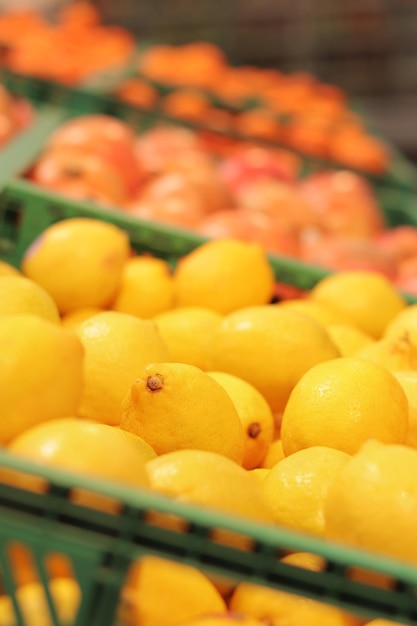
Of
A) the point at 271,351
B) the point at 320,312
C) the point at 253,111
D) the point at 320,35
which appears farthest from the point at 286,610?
the point at 320,35

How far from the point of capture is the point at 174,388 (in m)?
1.04

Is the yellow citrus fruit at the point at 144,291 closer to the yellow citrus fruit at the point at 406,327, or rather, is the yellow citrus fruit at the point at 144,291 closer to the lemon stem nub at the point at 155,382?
the yellow citrus fruit at the point at 406,327

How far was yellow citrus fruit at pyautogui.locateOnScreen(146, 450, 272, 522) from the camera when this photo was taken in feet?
2.85

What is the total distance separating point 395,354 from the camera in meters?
1.41

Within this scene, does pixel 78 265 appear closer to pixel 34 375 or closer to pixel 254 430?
pixel 254 430

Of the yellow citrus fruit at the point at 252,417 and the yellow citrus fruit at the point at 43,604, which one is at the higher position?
the yellow citrus fruit at the point at 43,604

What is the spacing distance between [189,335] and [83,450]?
0.66 m

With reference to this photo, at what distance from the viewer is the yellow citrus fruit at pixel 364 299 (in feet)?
5.69

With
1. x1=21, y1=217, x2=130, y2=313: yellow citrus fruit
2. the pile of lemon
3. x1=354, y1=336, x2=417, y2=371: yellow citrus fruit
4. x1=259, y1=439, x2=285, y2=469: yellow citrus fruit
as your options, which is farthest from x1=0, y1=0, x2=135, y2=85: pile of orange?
x1=259, y1=439, x2=285, y2=469: yellow citrus fruit

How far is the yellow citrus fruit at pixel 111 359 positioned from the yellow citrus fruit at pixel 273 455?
0.19m

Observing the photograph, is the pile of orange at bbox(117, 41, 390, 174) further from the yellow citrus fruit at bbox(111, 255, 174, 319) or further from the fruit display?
the yellow citrus fruit at bbox(111, 255, 174, 319)

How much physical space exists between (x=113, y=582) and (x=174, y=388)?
33cm

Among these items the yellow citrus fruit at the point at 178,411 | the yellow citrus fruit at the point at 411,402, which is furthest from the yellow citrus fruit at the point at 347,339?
the yellow citrus fruit at the point at 178,411

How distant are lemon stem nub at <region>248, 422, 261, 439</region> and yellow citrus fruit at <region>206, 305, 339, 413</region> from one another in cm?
13
